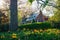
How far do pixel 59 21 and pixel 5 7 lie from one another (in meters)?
16.1

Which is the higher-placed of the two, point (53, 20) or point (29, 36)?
point (29, 36)

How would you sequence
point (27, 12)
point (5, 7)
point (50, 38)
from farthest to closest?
point (27, 12) → point (5, 7) → point (50, 38)

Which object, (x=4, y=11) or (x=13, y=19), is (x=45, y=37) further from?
(x=4, y=11)

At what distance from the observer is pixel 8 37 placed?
494cm

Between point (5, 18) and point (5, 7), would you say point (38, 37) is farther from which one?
point (5, 7)

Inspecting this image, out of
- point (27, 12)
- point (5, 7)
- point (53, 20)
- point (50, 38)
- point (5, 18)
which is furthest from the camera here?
point (27, 12)

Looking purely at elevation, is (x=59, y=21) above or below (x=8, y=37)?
below

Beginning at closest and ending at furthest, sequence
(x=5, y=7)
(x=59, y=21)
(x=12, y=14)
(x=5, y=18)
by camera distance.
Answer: (x=12, y=14), (x=59, y=21), (x=5, y=18), (x=5, y=7)

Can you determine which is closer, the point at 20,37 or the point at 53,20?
the point at 20,37

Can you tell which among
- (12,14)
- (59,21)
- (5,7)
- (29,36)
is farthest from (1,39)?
(5,7)

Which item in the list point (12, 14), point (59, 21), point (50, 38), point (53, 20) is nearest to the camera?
point (50, 38)

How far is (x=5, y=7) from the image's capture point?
30.5 metres

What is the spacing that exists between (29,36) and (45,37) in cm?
38

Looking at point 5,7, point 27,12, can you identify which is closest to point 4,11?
point 5,7
